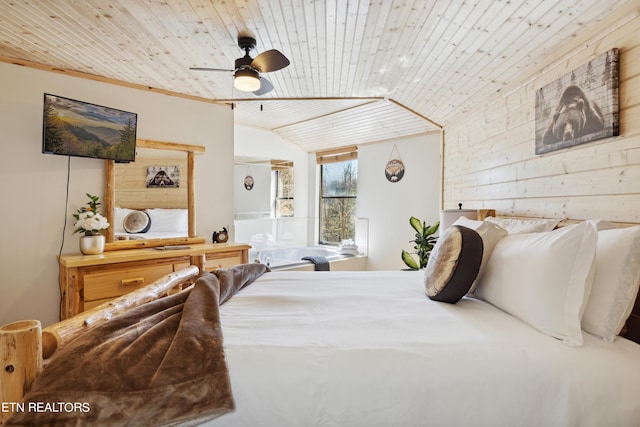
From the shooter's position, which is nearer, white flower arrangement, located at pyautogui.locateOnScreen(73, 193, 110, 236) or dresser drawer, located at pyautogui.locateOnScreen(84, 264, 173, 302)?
dresser drawer, located at pyautogui.locateOnScreen(84, 264, 173, 302)

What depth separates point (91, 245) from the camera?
266 cm

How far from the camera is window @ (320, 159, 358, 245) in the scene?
5.62 meters

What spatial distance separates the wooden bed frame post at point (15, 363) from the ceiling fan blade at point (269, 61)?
6.43 feet

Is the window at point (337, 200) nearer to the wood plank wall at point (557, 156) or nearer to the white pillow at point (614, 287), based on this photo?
the wood plank wall at point (557, 156)

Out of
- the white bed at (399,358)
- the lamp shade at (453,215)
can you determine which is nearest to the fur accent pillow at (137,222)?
the white bed at (399,358)

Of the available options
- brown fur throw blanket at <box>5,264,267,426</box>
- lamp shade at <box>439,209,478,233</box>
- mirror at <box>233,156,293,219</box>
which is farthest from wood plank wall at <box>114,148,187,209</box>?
lamp shade at <box>439,209,478,233</box>

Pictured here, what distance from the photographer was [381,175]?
5.12 m

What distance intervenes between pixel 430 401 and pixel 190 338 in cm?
77

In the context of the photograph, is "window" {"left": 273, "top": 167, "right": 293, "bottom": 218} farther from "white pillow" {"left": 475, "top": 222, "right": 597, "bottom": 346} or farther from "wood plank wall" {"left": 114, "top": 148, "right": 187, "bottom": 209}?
"white pillow" {"left": 475, "top": 222, "right": 597, "bottom": 346}

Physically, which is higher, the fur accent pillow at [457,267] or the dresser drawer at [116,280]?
the fur accent pillow at [457,267]

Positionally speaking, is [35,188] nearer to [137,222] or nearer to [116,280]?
[137,222]

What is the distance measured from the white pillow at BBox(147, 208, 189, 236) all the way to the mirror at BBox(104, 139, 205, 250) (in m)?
0.03

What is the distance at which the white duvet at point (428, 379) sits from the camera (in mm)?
940

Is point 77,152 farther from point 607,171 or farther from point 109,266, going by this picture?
point 607,171
